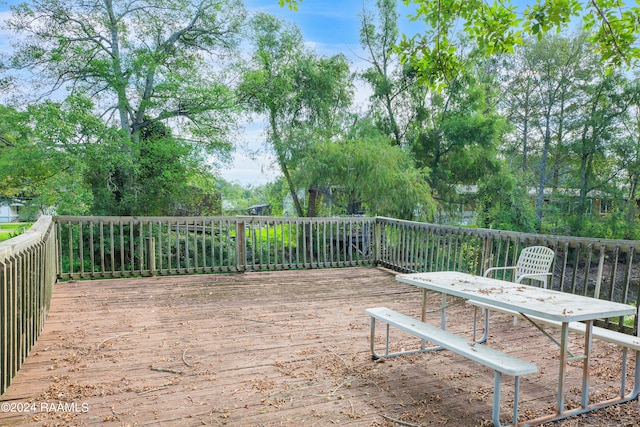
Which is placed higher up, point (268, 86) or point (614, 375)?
point (268, 86)

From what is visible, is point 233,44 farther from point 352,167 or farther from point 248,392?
point 248,392

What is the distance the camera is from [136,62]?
29.9 ft

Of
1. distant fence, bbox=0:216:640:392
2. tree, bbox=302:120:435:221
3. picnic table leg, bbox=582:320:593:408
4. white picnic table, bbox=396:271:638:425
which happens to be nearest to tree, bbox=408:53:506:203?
tree, bbox=302:120:435:221

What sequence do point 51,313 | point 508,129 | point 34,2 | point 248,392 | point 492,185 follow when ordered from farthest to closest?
1. point 508,129
2. point 492,185
3. point 34,2
4. point 51,313
5. point 248,392

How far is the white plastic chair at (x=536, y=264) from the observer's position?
3900mm

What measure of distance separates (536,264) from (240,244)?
14.4 ft

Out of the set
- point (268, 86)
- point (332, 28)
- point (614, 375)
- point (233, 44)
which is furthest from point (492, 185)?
point (614, 375)

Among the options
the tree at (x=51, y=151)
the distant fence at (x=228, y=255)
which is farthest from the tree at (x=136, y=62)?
the distant fence at (x=228, y=255)

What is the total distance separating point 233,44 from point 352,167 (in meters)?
4.41

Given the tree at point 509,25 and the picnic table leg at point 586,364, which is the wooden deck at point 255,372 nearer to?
the picnic table leg at point 586,364

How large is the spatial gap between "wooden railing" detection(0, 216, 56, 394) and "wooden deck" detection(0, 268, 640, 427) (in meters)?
0.15

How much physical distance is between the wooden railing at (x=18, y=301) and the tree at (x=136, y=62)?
5.97 meters

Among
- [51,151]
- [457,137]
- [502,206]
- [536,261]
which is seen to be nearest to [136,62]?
[51,151]

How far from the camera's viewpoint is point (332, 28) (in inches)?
520
